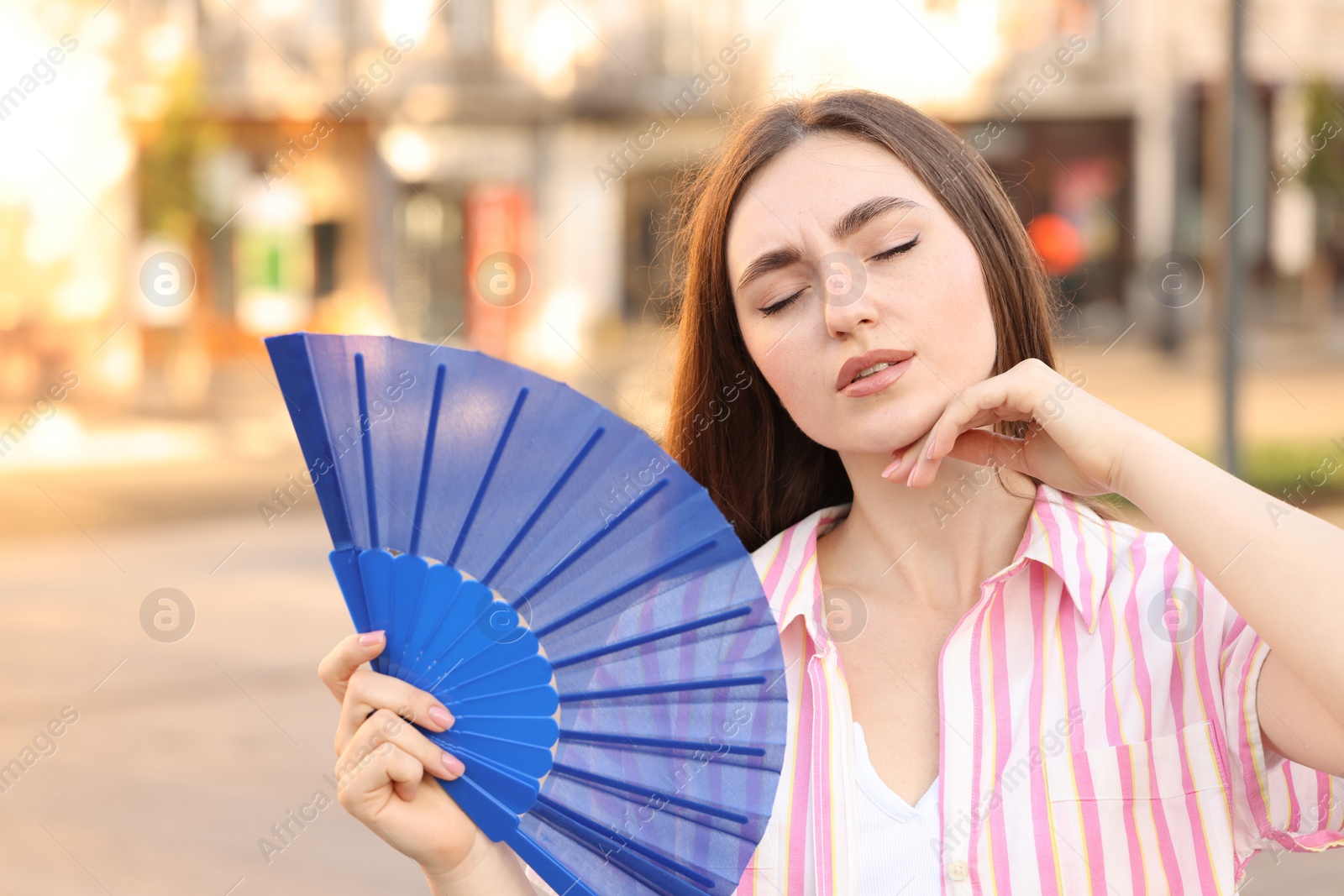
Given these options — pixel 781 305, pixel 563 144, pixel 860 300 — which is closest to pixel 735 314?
pixel 781 305

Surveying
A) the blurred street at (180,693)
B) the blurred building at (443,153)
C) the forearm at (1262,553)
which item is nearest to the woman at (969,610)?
→ the forearm at (1262,553)

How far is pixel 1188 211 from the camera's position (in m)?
21.5

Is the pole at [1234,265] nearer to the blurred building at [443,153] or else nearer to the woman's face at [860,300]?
the woman's face at [860,300]

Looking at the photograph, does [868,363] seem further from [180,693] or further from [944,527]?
[180,693]

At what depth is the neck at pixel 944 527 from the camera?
5.20 feet

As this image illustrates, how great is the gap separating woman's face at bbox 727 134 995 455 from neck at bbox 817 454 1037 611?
104 millimetres

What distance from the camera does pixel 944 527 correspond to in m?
1.61

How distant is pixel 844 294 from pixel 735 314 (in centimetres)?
30

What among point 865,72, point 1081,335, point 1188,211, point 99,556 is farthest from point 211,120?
point 1188,211

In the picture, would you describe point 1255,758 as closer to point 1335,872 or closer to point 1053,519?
point 1053,519

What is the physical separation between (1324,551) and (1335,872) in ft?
10.8

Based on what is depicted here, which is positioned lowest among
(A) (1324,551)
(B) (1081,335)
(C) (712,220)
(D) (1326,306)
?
(A) (1324,551)

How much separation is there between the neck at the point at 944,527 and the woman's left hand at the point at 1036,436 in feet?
0.40

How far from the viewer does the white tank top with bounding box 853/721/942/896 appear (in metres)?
1.37
